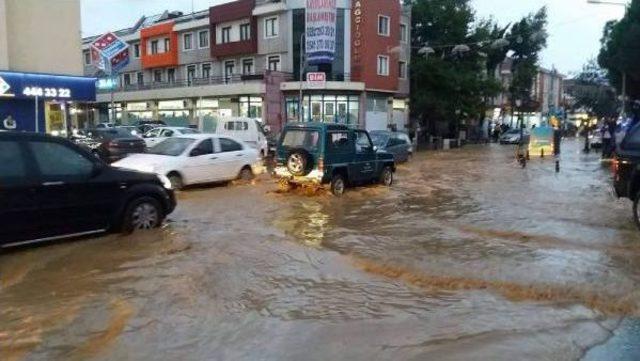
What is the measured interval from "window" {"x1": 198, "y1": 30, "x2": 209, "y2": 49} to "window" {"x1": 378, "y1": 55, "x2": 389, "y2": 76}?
14767mm

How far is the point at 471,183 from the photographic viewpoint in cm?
2022

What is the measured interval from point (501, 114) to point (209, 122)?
164 ft

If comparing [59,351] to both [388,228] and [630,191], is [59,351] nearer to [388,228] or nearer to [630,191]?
[388,228]

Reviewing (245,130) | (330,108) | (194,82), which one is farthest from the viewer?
(194,82)

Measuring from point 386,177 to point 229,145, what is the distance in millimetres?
4562

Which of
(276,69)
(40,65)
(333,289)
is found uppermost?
(276,69)

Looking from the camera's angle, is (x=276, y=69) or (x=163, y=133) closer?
(x=163, y=133)

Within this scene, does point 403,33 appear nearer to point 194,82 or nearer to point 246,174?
point 194,82

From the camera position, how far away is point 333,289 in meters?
7.25

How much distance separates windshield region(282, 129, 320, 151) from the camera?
51.4ft

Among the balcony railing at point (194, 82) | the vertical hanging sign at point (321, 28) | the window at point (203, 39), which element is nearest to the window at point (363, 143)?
the vertical hanging sign at point (321, 28)

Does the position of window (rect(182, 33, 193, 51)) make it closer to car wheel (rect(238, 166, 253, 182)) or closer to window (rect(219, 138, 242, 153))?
car wheel (rect(238, 166, 253, 182))

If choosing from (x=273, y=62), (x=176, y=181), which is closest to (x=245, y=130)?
(x=176, y=181)

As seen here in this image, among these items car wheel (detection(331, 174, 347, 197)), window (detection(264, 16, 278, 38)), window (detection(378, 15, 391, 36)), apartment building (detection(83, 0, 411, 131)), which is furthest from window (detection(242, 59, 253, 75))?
car wheel (detection(331, 174, 347, 197))
